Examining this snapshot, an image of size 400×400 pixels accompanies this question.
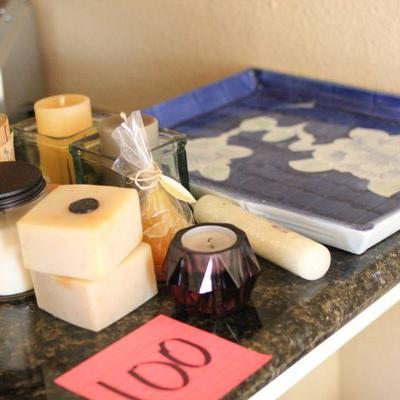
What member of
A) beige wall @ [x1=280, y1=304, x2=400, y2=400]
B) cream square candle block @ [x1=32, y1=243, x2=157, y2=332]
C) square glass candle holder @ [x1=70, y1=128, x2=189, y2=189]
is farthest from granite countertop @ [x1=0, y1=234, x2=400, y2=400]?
beige wall @ [x1=280, y1=304, x2=400, y2=400]

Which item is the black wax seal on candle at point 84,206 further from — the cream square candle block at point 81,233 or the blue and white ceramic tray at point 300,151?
the blue and white ceramic tray at point 300,151

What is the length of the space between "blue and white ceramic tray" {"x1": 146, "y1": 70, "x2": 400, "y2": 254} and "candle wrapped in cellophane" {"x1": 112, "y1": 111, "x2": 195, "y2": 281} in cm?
9

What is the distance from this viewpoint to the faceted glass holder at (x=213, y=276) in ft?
1.73

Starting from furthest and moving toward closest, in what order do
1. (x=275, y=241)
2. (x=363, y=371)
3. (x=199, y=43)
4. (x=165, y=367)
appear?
(x=199, y=43)
(x=363, y=371)
(x=275, y=241)
(x=165, y=367)

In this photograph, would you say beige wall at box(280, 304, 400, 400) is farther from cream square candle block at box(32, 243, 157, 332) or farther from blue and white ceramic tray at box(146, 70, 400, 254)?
cream square candle block at box(32, 243, 157, 332)

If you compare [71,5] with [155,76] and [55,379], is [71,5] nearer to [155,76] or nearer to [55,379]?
[155,76]

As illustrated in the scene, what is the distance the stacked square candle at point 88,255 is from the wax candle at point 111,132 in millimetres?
80

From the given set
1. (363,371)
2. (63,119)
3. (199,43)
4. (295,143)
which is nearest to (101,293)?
(63,119)

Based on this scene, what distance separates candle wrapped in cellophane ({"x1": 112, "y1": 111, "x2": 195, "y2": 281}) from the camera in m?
0.61

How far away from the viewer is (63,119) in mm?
732

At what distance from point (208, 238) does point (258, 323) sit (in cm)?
8

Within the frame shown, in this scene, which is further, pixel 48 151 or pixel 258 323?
pixel 48 151

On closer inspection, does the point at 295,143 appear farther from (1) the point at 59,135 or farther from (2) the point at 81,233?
(2) the point at 81,233

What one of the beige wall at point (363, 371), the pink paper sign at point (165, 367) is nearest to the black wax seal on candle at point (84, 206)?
the pink paper sign at point (165, 367)
